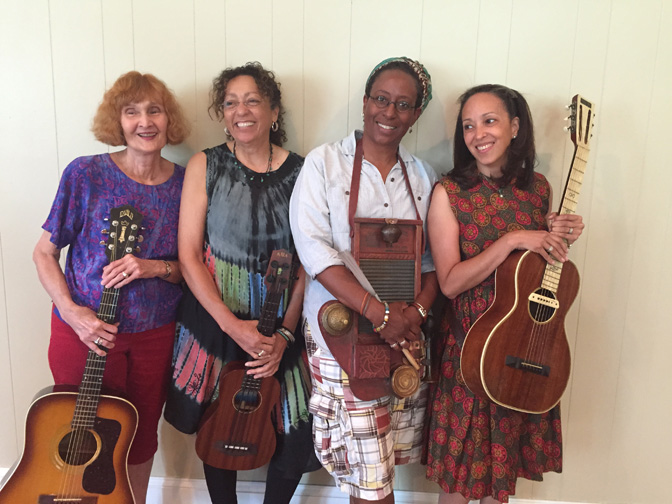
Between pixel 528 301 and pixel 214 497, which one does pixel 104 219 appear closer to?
pixel 214 497

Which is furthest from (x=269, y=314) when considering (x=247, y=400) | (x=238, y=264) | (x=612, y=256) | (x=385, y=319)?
(x=612, y=256)

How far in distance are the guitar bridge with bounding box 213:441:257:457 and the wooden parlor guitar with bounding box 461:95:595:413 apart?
0.80 m

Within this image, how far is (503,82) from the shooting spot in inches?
73.1

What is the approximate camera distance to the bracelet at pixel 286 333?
1.68 meters

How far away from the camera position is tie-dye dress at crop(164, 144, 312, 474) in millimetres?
1659

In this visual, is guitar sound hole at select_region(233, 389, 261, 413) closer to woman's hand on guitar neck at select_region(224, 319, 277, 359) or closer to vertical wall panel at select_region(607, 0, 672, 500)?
woman's hand on guitar neck at select_region(224, 319, 277, 359)

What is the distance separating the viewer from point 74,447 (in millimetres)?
1550

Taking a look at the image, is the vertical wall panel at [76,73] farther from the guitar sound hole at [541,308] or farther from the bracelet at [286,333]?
the guitar sound hole at [541,308]

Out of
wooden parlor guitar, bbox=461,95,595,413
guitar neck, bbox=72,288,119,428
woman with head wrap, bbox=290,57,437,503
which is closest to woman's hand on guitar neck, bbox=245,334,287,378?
woman with head wrap, bbox=290,57,437,503

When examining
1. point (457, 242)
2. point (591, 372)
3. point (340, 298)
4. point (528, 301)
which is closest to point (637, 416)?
point (591, 372)

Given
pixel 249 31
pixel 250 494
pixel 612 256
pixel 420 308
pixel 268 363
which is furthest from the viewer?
pixel 250 494

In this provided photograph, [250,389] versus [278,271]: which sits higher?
[278,271]

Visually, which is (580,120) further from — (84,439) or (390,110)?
(84,439)

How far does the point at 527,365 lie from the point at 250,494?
1.38m
